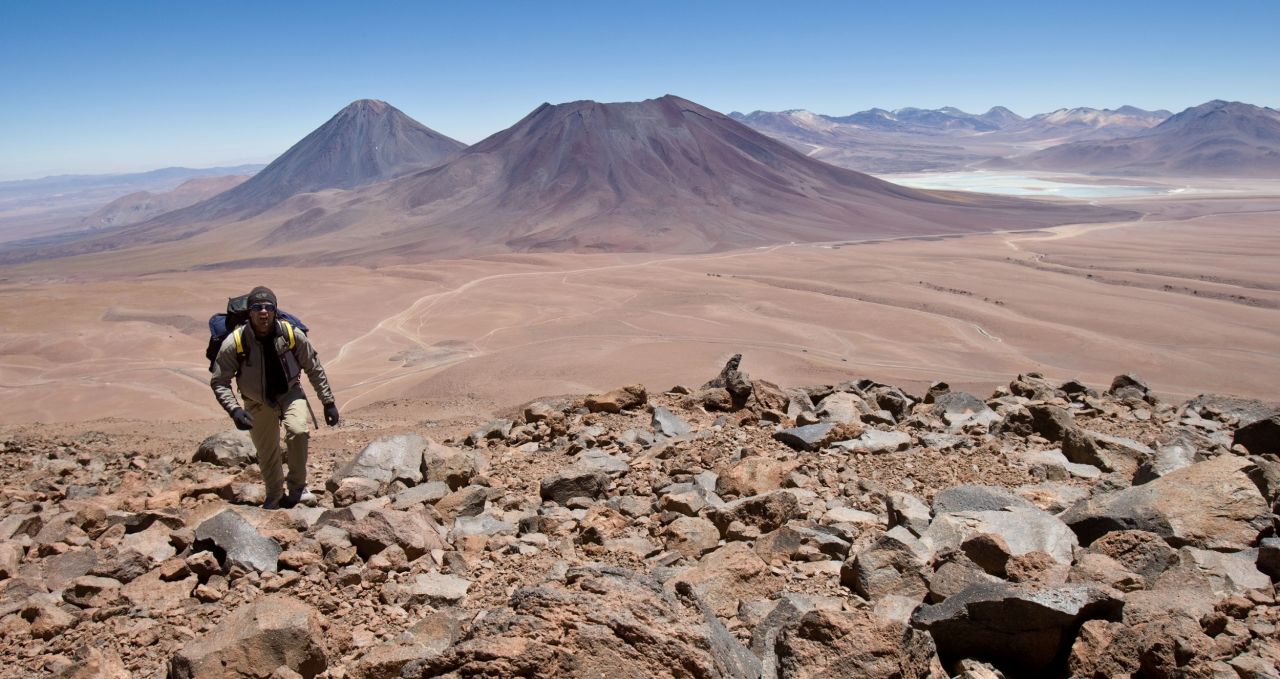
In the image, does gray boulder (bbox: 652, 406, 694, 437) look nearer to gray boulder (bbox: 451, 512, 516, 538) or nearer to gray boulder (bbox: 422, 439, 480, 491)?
gray boulder (bbox: 422, 439, 480, 491)

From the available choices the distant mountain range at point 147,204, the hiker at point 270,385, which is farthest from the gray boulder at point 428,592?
the distant mountain range at point 147,204

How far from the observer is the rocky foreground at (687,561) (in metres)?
2.22

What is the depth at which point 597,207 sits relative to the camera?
66000 millimetres

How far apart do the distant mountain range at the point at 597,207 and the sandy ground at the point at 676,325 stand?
1237 cm

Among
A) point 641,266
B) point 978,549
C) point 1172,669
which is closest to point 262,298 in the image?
point 978,549

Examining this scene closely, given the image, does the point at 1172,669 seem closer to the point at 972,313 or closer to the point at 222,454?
the point at 222,454

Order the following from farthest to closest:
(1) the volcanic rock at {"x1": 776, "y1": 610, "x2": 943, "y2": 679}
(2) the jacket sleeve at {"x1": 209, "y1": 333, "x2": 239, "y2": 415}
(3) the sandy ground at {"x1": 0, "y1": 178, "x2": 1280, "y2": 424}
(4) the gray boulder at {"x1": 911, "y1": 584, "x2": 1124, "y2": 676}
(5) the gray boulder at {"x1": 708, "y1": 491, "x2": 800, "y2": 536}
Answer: (3) the sandy ground at {"x1": 0, "y1": 178, "x2": 1280, "y2": 424}
(2) the jacket sleeve at {"x1": 209, "y1": 333, "x2": 239, "y2": 415}
(5) the gray boulder at {"x1": 708, "y1": 491, "x2": 800, "y2": 536}
(4) the gray boulder at {"x1": 911, "y1": 584, "x2": 1124, "y2": 676}
(1) the volcanic rock at {"x1": 776, "y1": 610, "x2": 943, "y2": 679}

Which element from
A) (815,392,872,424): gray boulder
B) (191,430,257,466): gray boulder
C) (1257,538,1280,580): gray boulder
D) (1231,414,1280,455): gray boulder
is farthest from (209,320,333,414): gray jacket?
(1231,414,1280,455): gray boulder

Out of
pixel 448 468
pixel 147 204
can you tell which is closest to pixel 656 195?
pixel 448 468

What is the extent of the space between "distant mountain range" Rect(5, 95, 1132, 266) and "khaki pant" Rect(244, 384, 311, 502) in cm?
4950

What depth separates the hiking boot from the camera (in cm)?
477

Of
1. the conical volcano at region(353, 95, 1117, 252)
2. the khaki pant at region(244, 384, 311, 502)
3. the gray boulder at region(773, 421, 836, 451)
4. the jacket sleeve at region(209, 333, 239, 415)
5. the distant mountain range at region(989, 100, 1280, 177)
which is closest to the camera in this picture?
the jacket sleeve at region(209, 333, 239, 415)

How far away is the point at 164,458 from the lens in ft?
24.2

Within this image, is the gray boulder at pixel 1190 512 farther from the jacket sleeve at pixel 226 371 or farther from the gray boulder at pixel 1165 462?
the jacket sleeve at pixel 226 371
